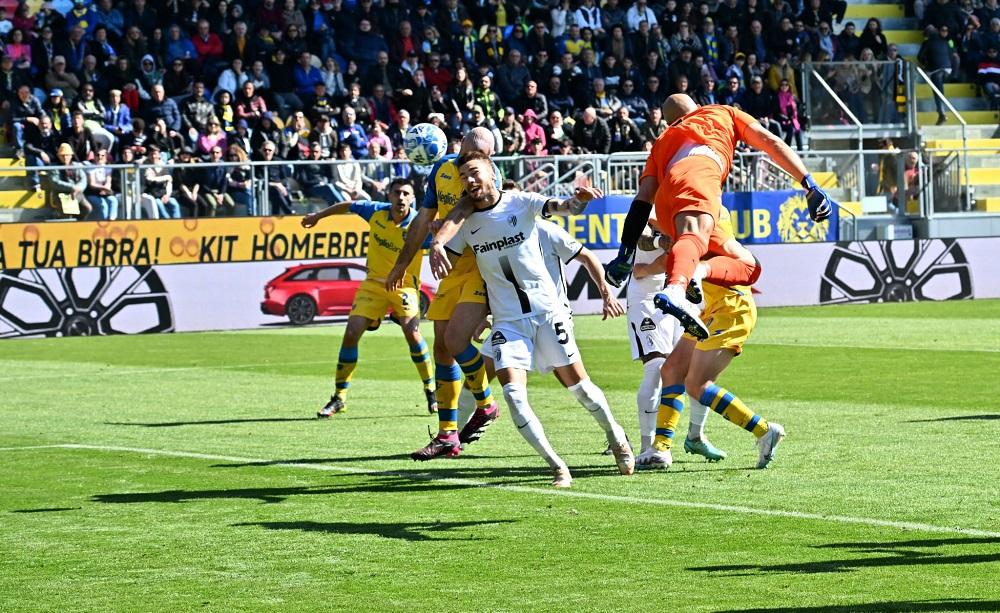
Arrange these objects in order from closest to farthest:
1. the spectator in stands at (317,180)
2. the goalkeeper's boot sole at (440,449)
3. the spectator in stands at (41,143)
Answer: the goalkeeper's boot sole at (440,449) → the spectator in stands at (41,143) → the spectator in stands at (317,180)

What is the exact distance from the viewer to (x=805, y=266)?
28.4m

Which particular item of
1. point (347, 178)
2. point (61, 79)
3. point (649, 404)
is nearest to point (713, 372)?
point (649, 404)

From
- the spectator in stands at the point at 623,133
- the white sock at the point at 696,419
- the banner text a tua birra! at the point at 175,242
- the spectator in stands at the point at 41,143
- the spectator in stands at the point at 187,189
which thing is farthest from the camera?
the spectator in stands at the point at 623,133

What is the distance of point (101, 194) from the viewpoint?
89.0 feet

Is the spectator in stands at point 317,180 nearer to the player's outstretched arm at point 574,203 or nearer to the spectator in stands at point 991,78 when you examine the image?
the spectator in stands at point 991,78

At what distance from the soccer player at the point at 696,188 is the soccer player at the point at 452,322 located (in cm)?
141

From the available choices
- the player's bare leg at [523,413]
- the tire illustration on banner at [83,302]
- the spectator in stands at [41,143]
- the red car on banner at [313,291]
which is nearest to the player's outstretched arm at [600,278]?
the player's bare leg at [523,413]

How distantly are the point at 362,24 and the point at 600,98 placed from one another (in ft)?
16.6

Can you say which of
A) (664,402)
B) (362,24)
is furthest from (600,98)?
(664,402)

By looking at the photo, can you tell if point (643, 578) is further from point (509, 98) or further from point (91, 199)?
point (509, 98)

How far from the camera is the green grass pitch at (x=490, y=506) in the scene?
695 cm

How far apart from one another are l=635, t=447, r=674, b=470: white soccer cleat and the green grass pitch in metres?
0.17

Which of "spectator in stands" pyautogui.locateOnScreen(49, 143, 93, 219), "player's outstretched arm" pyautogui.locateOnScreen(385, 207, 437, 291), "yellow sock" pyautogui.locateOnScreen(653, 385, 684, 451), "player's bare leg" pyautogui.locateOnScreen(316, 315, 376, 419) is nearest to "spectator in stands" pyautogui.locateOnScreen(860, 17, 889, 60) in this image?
"spectator in stands" pyautogui.locateOnScreen(49, 143, 93, 219)

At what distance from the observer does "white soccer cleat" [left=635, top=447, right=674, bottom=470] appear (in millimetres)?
10375
